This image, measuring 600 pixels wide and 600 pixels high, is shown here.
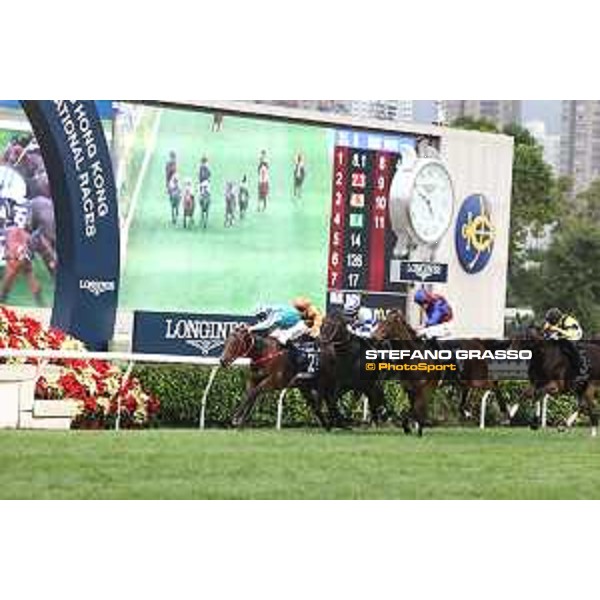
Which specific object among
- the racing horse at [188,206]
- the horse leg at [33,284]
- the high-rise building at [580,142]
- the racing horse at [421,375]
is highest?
the high-rise building at [580,142]

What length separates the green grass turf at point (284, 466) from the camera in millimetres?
10109

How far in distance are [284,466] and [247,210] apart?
1543 mm

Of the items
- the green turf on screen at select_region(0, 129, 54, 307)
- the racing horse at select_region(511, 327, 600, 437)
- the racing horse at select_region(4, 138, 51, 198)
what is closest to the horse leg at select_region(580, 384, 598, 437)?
the racing horse at select_region(511, 327, 600, 437)

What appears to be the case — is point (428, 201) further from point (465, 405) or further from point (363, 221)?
point (465, 405)

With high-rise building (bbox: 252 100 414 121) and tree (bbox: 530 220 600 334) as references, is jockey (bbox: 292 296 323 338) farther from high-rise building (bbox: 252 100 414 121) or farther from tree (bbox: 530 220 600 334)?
tree (bbox: 530 220 600 334)

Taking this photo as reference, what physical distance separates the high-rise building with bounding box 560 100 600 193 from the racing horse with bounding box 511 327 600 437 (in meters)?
0.81

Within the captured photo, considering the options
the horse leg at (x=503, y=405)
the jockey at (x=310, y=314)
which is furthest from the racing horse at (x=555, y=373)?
the jockey at (x=310, y=314)

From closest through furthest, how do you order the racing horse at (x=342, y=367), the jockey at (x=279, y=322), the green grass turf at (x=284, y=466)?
the green grass turf at (x=284, y=466) → the jockey at (x=279, y=322) → the racing horse at (x=342, y=367)

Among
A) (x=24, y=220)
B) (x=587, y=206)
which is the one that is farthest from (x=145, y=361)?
(x=587, y=206)

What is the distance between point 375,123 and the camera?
11.2 metres

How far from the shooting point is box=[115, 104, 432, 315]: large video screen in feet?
36.1

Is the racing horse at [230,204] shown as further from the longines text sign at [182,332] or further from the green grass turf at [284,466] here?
the green grass turf at [284,466]

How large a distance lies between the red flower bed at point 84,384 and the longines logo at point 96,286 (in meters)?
0.28

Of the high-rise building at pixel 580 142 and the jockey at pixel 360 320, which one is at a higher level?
the high-rise building at pixel 580 142
